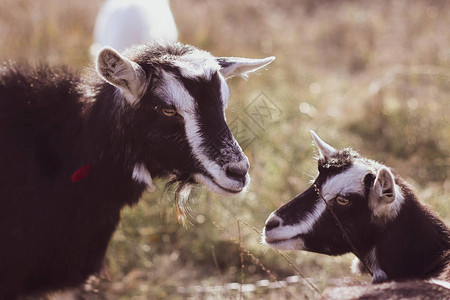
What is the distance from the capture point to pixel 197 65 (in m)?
3.70

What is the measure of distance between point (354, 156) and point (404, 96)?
4764 millimetres

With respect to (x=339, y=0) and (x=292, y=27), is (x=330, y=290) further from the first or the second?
(x=339, y=0)

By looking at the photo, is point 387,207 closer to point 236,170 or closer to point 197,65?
point 236,170

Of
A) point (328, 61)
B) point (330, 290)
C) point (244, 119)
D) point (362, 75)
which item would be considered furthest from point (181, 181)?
point (328, 61)

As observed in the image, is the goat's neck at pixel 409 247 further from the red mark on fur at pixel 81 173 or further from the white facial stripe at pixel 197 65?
the red mark on fur at pixel 81 173

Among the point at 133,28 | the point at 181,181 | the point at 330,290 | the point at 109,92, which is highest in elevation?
the point at 133,28

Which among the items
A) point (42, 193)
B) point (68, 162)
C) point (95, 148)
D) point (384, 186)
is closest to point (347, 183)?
point (384, 186)

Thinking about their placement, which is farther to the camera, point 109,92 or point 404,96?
point 404,96

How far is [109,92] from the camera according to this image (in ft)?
12.5

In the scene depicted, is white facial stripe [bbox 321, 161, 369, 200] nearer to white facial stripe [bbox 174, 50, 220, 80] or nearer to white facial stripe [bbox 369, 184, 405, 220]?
white facial stripe [bbox 369, 184, 405, 220]

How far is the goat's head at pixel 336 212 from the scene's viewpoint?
11.4 ft

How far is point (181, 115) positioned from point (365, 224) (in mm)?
1337

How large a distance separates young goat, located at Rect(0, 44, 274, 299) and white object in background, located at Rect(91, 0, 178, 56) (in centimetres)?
316

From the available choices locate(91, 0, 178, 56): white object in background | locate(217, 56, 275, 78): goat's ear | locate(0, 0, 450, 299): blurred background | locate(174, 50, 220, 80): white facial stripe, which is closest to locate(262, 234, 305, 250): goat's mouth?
locate(0, 0, 450, 299): blurred background
